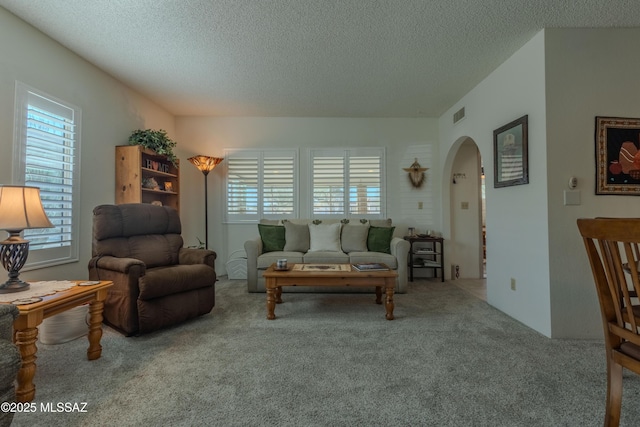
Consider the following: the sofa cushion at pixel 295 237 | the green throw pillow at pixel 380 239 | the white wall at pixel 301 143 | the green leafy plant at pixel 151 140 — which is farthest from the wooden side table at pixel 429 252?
the green leafy plant at pixel 151 140

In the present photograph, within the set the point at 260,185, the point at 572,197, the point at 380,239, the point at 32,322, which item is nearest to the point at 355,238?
the point at 380,239

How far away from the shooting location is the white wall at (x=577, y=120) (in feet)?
7.73

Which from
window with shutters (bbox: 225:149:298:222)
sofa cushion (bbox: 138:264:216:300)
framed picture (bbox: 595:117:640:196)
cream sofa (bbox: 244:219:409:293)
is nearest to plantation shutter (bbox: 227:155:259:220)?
window with shutters (bbox: 225:149:298:222)

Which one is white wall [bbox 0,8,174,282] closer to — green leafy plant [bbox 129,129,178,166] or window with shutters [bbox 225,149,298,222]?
green leafy plant [bbox 129,129,178,166]

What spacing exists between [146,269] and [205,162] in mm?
2195

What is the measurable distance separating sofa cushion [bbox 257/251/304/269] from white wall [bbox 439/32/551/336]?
2.28 m

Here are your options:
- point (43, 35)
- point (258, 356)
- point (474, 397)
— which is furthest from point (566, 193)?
point (43, 35)

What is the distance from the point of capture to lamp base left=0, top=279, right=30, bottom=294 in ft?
5.80

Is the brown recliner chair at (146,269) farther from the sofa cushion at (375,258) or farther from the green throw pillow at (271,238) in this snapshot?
the sofa cushion at (375,258)

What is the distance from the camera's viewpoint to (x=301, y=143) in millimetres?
4730

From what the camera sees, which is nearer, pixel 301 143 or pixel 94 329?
pixel 94 329

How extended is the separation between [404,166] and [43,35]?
14.6 feet

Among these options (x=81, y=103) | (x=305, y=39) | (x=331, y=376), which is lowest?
(x=331, y=376)

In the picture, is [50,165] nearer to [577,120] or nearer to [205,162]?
[205,162]
